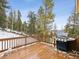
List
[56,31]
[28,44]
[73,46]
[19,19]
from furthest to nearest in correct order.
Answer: [28,44] → [19,19] → [56,31] → [73,46]

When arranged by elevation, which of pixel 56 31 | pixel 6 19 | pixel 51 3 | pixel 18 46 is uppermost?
pixel 51 3

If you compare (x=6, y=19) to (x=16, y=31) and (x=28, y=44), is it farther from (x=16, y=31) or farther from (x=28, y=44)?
(x=28, y=44)

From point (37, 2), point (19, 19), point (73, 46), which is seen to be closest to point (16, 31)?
point (19, 19)

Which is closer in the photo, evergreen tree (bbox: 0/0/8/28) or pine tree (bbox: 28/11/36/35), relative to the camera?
evergreen tree (bbox: 0/0/8/28)

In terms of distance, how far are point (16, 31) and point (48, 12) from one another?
1.27 meters

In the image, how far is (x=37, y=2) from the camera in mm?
5641

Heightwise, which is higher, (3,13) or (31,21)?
(3,13)

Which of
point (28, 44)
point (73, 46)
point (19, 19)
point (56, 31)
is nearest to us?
point (73, 46)

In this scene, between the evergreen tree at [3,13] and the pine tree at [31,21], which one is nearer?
the evergreen tree at [3,13]

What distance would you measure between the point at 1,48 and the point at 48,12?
2012 mm

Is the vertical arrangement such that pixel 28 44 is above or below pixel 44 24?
below

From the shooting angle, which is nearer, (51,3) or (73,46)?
(73,46)

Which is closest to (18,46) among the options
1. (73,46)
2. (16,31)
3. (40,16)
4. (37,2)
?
(16,31)

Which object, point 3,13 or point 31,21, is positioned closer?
point 3,13
